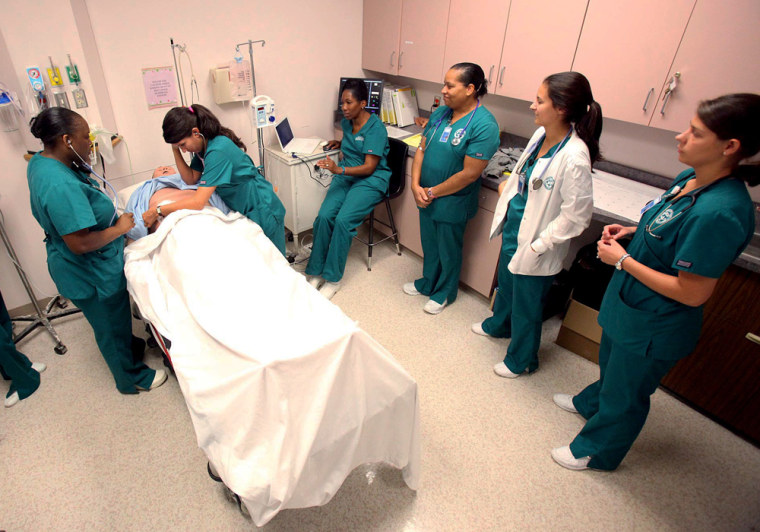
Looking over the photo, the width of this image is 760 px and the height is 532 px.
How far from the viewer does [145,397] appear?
188cm

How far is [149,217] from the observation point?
1.68 meters

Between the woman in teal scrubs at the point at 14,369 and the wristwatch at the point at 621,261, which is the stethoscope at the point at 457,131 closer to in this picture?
the wristwatch at the point at 621,261

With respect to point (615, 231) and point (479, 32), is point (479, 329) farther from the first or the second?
point (479, 32)

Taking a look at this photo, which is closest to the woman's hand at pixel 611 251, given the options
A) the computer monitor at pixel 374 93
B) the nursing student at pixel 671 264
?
the nursing student at pixel 671 264

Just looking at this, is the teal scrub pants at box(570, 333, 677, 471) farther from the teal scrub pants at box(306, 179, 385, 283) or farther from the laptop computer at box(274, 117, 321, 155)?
the laptop computer at box(274, 117, 321, 155)

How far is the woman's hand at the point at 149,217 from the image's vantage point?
A: 1676mm

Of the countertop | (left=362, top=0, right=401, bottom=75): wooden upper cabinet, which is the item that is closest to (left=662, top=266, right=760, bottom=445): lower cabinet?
the countertop

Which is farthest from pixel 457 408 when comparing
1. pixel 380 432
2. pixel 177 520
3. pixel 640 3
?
pixel 640 3

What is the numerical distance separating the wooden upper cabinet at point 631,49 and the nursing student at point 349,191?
1.15m

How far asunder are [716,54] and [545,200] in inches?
36.5

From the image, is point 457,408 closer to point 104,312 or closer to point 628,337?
point 628,337

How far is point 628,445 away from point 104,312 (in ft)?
6.88

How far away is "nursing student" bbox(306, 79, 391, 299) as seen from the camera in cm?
250

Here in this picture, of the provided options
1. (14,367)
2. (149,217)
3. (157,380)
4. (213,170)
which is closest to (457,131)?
(213,170)
